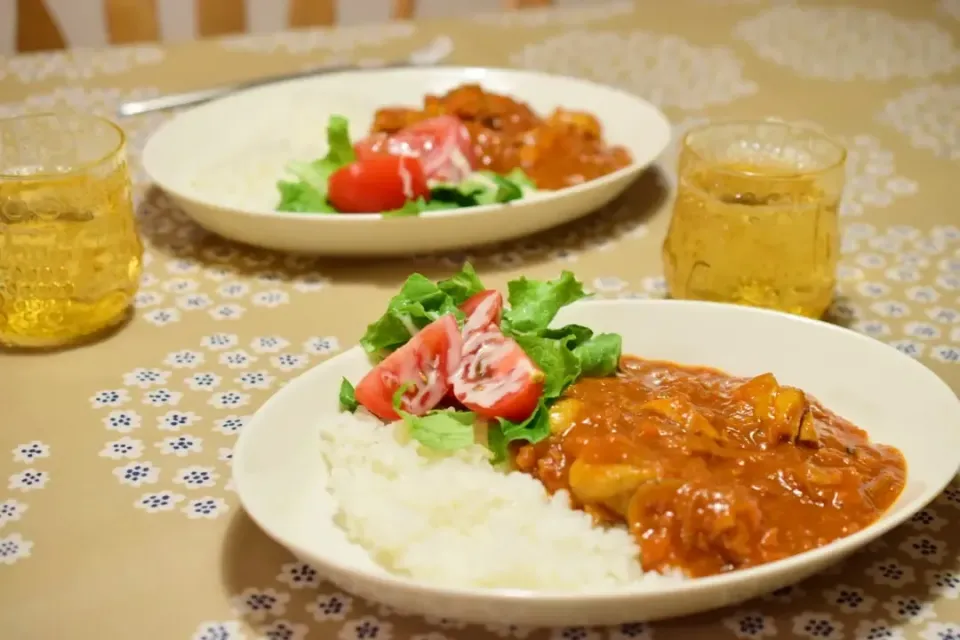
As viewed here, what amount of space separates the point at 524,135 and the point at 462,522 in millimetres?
1301

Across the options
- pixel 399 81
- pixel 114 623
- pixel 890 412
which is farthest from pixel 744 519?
pixel 399 81

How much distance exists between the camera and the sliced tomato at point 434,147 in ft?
7.35

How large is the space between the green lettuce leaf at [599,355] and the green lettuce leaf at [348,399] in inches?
12.5

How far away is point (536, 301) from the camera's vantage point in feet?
5.37

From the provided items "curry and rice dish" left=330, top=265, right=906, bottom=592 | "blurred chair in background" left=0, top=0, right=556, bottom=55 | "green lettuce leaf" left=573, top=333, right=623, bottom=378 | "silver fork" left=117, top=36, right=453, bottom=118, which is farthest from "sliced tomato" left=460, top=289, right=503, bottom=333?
"blurred chair in background" left=0, top=0, right=556, bottom=55

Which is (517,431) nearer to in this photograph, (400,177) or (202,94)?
(400,177)

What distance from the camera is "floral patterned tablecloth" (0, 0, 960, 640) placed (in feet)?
4.29

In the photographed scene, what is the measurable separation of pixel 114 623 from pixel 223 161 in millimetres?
1373

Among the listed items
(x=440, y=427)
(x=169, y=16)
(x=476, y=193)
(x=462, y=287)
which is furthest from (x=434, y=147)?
(x=169, y=16)

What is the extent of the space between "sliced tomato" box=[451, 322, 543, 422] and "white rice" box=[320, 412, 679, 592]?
0.06 m

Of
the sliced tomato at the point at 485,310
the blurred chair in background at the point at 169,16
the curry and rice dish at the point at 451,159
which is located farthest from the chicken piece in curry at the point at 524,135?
the blurred chair in background at the point at 169,16

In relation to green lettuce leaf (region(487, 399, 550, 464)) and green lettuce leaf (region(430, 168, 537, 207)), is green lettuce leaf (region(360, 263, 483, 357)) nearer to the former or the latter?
green lettuce leaf (region(487, 399, 550, 464))

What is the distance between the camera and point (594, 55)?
3.37 meters

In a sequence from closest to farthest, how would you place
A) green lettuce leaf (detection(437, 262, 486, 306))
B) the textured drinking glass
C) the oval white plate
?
1. the oval white plate
2. green lettuce leaf (detection(437, 262, 486, 306))
3. the textured drinking glass
